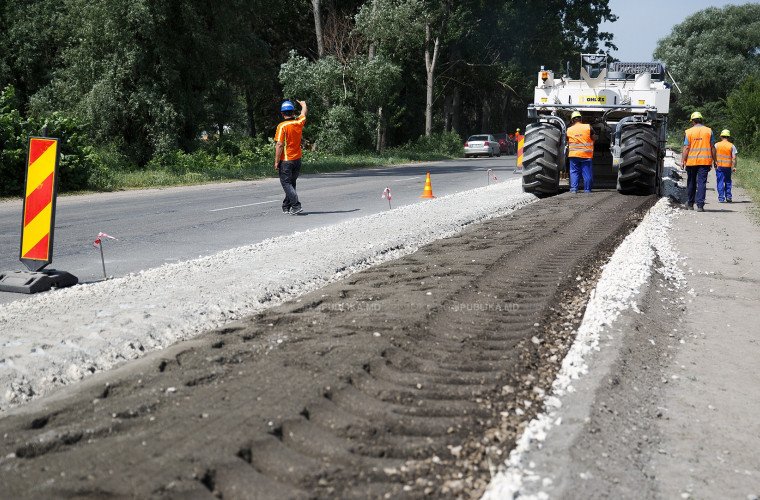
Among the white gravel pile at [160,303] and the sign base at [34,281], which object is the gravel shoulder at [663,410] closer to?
the white gravel pile at [160,303]

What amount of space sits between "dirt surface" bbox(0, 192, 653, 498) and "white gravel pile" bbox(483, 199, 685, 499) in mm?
88

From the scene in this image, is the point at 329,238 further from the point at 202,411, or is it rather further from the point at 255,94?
the point at 255,94

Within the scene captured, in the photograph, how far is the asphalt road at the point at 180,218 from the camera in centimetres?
1018

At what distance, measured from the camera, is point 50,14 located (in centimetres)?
3388

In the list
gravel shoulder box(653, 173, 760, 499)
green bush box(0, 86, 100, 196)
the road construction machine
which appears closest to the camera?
gravel shoulder box(653, 173, 760, 499)

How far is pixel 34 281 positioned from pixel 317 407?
4536mm

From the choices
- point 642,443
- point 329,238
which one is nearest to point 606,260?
point 329,238

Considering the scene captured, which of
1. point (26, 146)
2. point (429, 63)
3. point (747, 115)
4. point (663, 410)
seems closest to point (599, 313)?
point (663, 410)

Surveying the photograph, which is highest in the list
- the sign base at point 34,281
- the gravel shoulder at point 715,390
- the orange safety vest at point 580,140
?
the orange safety vest at point 580,140

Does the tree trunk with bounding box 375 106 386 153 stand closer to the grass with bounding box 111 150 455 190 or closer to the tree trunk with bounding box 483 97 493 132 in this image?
the grass with bounding box 111 150 455 190

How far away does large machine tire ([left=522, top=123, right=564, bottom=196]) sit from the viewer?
17062 millimetres

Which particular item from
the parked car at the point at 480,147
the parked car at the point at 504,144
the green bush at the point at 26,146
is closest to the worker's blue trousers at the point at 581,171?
the green bush at the point at 26,146

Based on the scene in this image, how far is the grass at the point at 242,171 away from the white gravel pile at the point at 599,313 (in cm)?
1494

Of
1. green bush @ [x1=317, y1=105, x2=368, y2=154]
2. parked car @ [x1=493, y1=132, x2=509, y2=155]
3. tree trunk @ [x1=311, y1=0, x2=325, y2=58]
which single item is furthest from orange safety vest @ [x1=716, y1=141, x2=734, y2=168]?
parked car @ [x1=493, y1=132, x2=509, y2=155]
